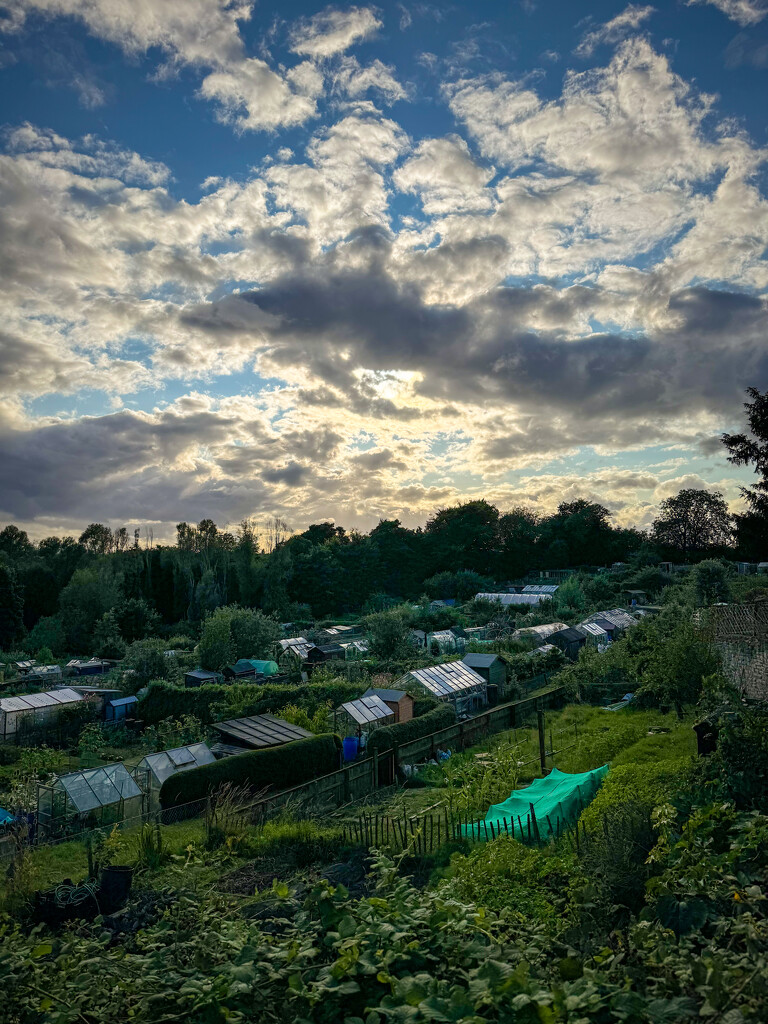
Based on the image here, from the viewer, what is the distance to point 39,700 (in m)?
28.9

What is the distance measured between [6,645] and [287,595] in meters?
25.5

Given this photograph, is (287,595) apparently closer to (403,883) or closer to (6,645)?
(6,645)

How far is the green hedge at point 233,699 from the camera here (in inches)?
1059

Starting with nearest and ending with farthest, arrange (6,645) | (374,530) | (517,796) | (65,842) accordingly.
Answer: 1. (517,796)
2. (65,842)
3. (6,645)
4. (374,530)

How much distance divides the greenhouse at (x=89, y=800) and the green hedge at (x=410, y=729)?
7.06m

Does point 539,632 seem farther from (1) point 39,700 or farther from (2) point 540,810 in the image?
(2) point 540,810

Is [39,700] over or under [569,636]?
over

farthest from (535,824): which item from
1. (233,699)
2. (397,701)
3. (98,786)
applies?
(233,699)

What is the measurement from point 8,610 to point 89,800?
42.7 metres

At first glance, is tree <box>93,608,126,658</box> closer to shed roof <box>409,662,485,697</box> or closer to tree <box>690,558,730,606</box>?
shed roof <box>409,662,485,697</box>

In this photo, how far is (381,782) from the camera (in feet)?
62.3

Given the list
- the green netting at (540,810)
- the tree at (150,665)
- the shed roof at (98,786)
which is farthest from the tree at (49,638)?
the green netting at (540,810)

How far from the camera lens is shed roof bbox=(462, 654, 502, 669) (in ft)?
99.6

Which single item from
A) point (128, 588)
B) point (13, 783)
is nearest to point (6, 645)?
point (128, 588)
